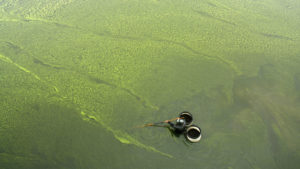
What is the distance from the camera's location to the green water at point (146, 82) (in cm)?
182

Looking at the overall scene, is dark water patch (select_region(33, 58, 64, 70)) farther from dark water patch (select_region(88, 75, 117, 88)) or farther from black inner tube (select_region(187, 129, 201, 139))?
black inner tube (select_region(187, 129, 201, 139))

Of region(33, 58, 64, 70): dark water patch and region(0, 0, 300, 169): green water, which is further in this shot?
region(33, 58, 64, 70): dark water patch

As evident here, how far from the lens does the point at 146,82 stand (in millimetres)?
2287

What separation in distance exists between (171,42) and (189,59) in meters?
0.37

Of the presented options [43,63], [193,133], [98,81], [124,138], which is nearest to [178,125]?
[193,133]

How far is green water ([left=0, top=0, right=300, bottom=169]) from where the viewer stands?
182 centimetres

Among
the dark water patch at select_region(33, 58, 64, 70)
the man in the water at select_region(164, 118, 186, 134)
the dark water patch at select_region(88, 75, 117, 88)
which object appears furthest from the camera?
the dark water patch at select_region(33, 58, 64, 70)

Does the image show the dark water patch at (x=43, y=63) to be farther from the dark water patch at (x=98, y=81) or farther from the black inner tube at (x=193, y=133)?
the black inner tube at (x=193, y=133)

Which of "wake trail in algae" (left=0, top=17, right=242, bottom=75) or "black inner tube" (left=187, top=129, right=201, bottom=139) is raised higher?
"wake trail in algae" (left=0, top=17, right=242, bottom=75)

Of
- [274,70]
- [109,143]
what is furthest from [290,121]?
[109,143]

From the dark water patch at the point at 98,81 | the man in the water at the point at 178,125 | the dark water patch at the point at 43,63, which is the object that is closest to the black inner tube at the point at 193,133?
the man in the water at the point at 178,125

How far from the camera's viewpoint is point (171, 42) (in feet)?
8.98

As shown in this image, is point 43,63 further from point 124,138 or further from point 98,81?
point 124,138

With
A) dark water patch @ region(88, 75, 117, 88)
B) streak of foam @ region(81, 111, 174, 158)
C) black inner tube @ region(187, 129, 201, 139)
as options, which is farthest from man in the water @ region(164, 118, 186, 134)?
dark water patch @ region(88, 75, 117, 88)
